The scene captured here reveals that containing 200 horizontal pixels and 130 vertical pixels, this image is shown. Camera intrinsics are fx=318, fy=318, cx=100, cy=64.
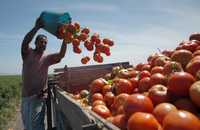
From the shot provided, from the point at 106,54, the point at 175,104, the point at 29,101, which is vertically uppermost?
the point at 106,54

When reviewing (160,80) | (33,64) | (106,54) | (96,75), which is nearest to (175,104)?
(160,80)

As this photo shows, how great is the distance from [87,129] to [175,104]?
667 mm

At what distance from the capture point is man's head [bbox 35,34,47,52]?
5750mm

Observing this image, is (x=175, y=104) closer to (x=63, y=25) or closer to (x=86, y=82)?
(x=63, y=25)

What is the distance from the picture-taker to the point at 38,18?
18.5ft

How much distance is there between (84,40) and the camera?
210 inches

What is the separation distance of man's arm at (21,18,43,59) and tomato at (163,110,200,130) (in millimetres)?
4195

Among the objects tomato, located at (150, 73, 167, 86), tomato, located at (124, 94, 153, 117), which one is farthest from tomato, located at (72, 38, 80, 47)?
tomato, located at (124, 94, 153, 117)

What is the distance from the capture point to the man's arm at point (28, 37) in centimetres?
566

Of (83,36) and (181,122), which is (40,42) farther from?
(181,122)

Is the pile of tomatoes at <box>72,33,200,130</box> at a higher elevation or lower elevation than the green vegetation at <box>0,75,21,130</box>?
higher

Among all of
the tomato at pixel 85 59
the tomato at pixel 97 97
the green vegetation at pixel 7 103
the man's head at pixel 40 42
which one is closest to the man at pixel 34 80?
the man's head at pixel 40 42

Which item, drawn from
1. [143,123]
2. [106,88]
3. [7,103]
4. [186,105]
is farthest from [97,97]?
[7,103]

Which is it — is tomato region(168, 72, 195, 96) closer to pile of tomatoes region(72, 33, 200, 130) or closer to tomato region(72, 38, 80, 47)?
pile of tomatoes region(72, 33, 200, 130)
